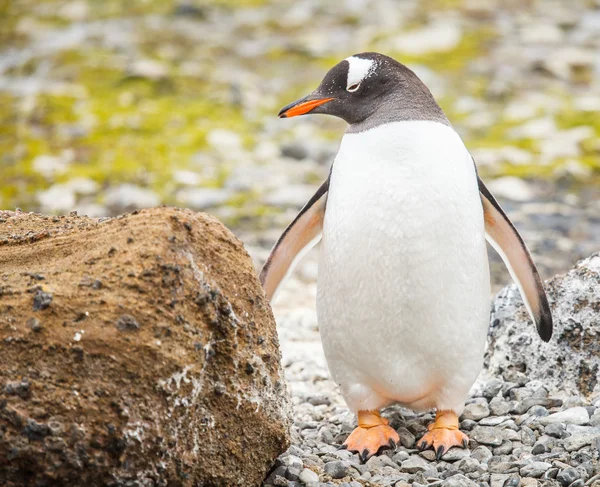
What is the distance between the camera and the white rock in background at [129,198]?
883 centimetres

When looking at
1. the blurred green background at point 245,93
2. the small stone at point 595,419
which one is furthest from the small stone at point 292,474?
the blurred green background at point 245,93

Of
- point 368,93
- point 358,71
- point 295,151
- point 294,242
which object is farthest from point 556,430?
point 295,151

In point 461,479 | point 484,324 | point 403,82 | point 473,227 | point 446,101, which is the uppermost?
point 403,82

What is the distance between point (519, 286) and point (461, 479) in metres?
1.18

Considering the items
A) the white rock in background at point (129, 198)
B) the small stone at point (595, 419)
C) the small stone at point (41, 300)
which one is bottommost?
the white rock in background at point (129, 198)

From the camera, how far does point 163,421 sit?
281 centimetres

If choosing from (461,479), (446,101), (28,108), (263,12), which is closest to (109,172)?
(28,108)

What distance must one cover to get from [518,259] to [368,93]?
1084 millimetres

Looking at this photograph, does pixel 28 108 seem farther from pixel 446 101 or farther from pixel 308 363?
pixel 308 363

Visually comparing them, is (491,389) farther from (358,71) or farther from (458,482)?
(358,71)

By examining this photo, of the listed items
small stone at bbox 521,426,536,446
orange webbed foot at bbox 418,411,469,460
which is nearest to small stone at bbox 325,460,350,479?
orange webbed foot at bbox 418,411,469,460

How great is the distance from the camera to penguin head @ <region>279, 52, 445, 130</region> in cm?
410

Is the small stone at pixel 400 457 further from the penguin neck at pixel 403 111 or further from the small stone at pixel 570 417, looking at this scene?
the penguin neck at pixel 403 111

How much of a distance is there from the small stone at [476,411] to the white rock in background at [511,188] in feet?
15.6
